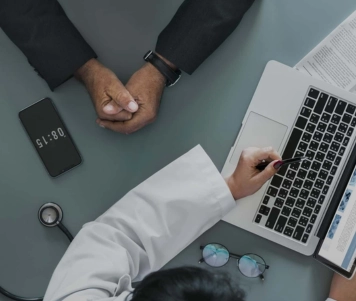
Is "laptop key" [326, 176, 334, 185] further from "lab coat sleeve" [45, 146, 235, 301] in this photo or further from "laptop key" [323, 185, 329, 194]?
"lab coat sleeve" [45, 146, 235, 301]

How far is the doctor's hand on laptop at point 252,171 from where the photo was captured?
3.24 ft

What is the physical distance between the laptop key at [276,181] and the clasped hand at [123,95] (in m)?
0.28

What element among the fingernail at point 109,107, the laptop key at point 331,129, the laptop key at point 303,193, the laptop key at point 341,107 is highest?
the fingernail at point 109,107

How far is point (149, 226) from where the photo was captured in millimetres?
984

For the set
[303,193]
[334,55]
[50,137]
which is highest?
[50,137]

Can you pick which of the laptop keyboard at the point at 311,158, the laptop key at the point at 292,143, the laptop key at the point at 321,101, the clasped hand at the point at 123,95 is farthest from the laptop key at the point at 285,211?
the clasped hand at the point at 123,95

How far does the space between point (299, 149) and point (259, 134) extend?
86 mm

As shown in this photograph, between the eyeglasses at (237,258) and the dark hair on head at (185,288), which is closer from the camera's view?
the dark hair on head at (185,288)

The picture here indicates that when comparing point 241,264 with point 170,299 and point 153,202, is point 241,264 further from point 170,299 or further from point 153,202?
point 170,299

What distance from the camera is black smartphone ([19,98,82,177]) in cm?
106

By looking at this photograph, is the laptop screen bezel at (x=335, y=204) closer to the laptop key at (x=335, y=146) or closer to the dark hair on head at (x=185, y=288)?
the laptop key at (x=335, y=146)

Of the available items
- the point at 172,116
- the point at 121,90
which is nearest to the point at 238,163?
the point at 172,116

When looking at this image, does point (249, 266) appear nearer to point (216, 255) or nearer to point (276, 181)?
point (216, 255)

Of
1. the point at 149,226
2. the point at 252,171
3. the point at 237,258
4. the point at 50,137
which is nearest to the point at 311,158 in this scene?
the point at 252,171
